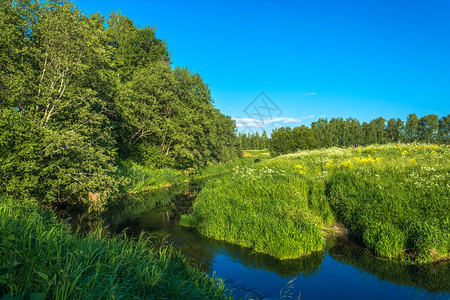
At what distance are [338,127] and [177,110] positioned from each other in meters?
75.1

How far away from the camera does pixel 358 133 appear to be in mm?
89688

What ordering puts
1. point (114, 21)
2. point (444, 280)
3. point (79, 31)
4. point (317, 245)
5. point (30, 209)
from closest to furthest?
point (444, 280), point (30, 209), point (317, 245), point (79, 31), point (114, 21)

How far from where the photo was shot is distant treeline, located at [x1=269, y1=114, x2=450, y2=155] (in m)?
66.3

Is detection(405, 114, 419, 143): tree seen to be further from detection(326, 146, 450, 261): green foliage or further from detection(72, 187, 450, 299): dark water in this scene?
detection(72, 187, 450, 299): dark water

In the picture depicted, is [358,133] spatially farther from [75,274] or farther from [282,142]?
[75,274]

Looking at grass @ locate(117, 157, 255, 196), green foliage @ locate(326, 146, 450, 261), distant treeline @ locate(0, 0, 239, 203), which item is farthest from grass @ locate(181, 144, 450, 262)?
grass @ locate(117, 157, 255, 196)

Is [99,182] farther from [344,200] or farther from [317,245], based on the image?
[344,200]

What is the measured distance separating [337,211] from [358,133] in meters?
87.2

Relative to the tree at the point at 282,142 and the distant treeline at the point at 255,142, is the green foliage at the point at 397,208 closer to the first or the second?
the tree at the point at 282,142

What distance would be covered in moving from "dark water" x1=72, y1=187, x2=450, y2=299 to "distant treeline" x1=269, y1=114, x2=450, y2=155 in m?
53.5

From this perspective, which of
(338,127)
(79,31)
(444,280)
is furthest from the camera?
A: (338,127)

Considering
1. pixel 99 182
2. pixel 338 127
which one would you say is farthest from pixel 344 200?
pixel 338 127

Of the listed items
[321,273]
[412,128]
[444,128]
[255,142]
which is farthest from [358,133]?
[321,273]

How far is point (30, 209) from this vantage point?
1026cm
